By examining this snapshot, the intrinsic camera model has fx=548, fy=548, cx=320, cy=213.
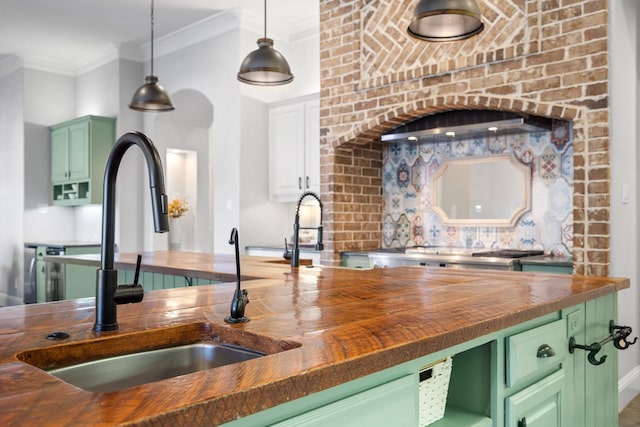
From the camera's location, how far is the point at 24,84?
22.8 ft

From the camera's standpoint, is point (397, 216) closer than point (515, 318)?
No

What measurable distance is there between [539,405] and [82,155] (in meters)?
6.32

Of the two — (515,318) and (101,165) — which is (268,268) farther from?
(101,165)

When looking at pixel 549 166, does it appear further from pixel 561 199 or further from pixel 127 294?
pixel 127 294

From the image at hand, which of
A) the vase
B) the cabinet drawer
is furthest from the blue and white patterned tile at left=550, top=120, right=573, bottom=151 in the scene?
the vase

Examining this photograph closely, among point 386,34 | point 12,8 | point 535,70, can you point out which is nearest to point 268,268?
point 535,70

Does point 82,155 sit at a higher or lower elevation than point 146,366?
higher

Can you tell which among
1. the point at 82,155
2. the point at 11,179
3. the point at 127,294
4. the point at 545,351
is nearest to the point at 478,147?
the point at 545,351

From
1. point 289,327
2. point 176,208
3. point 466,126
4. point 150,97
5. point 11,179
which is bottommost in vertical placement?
point 289,327

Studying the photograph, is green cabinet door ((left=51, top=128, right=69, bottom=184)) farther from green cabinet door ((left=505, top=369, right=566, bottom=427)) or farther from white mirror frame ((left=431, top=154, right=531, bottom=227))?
green cabinet door ((left=505, top=369, right=566, bottom=427))

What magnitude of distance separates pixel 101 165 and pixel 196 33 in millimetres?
2017

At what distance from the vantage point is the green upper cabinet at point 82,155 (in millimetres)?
6566

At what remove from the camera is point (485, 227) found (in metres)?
4.18

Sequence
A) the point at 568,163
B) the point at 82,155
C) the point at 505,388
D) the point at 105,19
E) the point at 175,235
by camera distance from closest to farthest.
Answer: the point at 505,388 → the point at 568,163 → the point at 105,19 → the point at 82,155 → the point at 175,235
